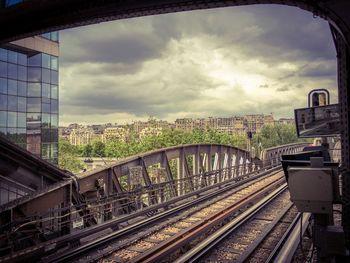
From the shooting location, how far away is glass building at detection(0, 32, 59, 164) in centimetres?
3053

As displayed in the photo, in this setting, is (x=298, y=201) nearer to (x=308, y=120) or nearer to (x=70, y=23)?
(x=308, y=120)

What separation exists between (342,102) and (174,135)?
70787 millimetres

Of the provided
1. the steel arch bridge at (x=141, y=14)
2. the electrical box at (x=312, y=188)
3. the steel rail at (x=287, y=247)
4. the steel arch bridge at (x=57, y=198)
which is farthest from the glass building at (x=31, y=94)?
the electrical box at (x=312, y=188)

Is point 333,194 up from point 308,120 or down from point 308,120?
down

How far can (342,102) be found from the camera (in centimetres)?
484

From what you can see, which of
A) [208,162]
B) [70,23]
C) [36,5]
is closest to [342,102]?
[70,23]

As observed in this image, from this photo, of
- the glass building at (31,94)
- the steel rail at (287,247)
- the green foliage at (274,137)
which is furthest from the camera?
the green foliage at (274,137)

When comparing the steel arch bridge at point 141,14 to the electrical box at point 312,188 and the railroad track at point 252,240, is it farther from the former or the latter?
the railroad track at point 252,240

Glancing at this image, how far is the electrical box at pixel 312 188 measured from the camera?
14.2ft

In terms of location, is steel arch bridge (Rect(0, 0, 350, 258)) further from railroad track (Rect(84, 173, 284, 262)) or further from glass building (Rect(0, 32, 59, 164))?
glass building (Rect(0, 32, 59, 164))

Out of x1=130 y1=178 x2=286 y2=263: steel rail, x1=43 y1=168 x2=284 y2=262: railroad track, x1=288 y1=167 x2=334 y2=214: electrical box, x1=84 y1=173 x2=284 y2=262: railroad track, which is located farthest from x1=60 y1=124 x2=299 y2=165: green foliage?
x1=288 y1=167 x2=334 y2=214: electrical box

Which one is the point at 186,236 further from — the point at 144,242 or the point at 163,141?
the point at 163,141

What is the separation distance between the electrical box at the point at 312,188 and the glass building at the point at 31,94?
3055cm

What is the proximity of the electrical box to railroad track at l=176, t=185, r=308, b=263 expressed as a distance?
4.90 metres
